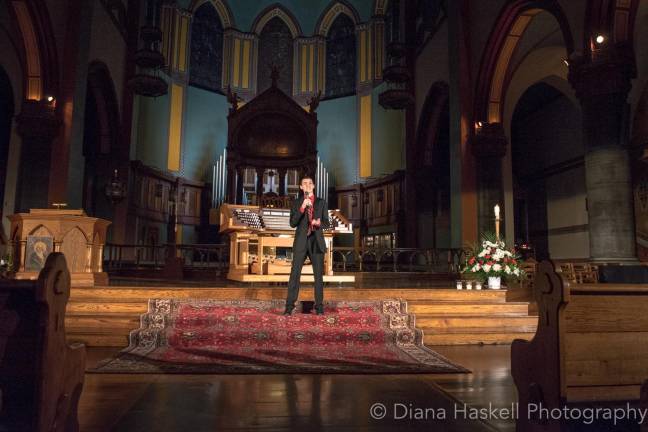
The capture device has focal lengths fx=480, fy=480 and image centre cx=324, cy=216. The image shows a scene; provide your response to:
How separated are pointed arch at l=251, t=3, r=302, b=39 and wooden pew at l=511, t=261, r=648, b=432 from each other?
17.5m

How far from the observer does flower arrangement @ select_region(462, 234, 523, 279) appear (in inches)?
256

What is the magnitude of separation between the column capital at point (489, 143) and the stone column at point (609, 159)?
308cm

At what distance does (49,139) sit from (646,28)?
11708mm

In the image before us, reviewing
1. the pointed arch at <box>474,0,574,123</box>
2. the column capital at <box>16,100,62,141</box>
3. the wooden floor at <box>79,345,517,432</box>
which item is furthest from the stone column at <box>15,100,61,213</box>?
the pointed arch at <box>474,0,574,123</box>

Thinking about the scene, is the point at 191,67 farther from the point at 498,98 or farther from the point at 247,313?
the point at 247,313

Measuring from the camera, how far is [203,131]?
54.0 ft

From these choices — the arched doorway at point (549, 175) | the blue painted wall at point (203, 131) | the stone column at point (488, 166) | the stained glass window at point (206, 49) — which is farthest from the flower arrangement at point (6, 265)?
the arched doorway at point (549, 175)

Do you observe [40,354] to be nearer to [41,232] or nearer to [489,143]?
[41,232]

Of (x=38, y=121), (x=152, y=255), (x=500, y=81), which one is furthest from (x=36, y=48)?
(x=500, y=81)

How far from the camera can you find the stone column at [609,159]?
667cm

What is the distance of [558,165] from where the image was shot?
13.7 meters

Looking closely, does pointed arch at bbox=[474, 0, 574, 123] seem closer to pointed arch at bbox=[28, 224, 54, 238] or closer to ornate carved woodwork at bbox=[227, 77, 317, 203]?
ornate carved woodwork at bbox=[227, 77, 317, 203]

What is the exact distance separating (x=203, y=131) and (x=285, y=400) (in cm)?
1468

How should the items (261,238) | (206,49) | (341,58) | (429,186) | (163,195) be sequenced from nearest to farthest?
(261,238) → (429,186) → (163,195) → (206,49) → (341,58)
